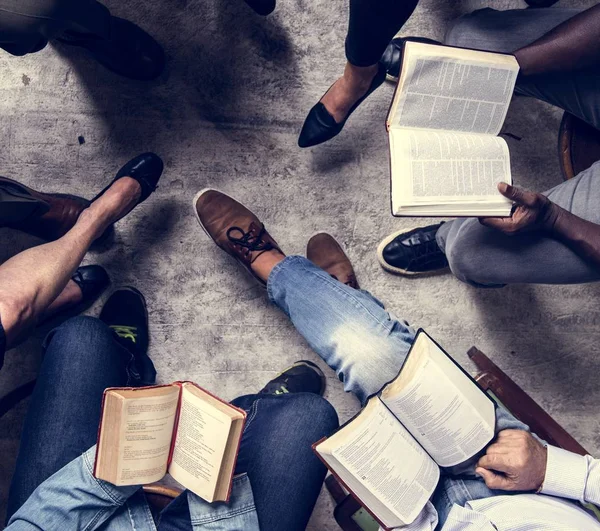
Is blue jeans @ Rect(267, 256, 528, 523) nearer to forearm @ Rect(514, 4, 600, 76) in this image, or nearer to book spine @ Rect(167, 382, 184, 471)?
book spine @ Rect(167, 382, 184, 471)

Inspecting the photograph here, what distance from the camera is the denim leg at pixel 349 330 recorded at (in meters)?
1.19

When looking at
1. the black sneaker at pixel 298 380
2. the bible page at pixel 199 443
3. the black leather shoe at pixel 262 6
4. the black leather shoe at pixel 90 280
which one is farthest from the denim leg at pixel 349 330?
the black leather shoe at pixel 262 6

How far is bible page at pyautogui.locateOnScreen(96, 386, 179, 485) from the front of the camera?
1012mm

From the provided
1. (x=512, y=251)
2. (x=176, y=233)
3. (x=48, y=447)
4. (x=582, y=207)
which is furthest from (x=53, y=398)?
(x=582, y=207)

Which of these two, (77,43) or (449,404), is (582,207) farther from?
(77,43)

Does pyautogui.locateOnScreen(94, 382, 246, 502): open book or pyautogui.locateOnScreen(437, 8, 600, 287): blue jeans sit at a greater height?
pyautogui.locateOnScreen(437, 8, 600, 287): blue jeans

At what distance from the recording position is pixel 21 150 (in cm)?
149

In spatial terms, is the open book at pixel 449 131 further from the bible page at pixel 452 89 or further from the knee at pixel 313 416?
the knee at pixel 313 416

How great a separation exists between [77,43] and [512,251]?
1.17 meters

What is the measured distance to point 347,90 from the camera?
1389 millimetres

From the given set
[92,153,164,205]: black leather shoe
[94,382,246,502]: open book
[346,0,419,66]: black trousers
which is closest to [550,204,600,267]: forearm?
[346,0,419,66]: black trousers

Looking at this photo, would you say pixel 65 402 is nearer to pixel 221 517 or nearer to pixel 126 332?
pixel 126 332

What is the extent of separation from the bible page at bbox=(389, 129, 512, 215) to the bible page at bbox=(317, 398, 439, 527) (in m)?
0.45

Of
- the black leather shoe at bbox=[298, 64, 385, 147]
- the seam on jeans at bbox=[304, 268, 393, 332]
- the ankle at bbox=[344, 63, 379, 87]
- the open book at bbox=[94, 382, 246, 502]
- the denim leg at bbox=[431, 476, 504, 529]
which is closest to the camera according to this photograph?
the open book at bbox=[94, 382, 246, 502]
